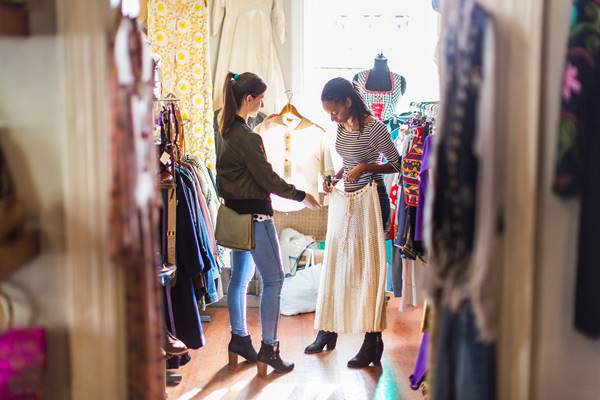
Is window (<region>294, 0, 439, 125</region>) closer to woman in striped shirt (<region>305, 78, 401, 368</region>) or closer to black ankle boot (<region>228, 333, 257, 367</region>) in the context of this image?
woman in striped shirt (<region>305, 78, 401, 368</region>)

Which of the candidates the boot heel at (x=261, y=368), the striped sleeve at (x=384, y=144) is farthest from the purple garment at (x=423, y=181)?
the boot heel at (x=261, y=368)

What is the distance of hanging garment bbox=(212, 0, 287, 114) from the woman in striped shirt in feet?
3.96

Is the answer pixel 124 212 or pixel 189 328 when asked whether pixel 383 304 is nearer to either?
pixel 189 328

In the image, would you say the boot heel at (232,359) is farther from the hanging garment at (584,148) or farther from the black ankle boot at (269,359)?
the hanging garment at (584,148)

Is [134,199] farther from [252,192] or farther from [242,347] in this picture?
[242,347]

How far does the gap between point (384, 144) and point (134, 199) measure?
198 cm

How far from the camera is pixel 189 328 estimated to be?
349 centimetres

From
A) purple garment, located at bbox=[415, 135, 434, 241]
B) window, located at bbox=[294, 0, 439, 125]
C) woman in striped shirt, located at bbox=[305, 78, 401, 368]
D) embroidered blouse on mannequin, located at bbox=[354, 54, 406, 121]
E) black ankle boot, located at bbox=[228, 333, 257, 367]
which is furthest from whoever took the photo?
window, located at bbox=[294, 0, 439, 125]

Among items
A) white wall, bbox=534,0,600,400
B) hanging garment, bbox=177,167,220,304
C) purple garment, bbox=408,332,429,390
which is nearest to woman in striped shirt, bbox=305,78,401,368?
purple garment, bbox=408,332,429,390

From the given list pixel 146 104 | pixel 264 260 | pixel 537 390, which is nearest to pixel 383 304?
pixel 264 260

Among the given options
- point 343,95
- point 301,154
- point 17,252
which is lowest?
point 17,252

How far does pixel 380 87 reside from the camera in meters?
4.61

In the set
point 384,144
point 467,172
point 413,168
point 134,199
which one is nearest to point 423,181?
point 413,168

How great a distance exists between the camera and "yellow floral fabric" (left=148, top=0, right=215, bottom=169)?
444 cm
